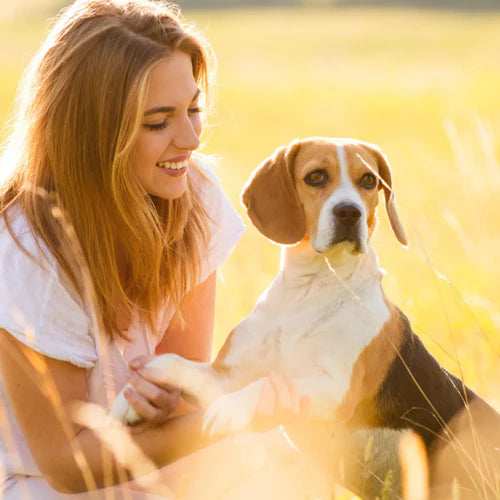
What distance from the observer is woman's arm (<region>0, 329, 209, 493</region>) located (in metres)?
3.06

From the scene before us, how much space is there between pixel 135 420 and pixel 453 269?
427 centimetres

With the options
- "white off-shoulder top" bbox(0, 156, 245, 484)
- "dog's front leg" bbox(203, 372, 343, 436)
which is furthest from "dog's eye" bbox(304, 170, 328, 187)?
"white off-shoulder top" bbox(0, 156, 245, 484)

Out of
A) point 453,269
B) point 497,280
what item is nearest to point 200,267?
point 497,280

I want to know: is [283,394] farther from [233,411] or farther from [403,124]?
[403,124]

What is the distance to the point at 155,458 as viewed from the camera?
10.3ft

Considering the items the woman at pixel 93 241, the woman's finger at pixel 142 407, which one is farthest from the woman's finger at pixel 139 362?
the woman's finger at pixel 142 407

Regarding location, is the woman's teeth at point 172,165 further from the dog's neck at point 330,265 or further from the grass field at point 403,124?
the grass field at point 403,124

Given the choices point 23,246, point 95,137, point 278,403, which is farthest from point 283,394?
point 95,137

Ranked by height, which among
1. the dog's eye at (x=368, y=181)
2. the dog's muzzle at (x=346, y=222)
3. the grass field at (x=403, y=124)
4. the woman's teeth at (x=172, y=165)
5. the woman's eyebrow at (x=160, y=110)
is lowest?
the grass field at (x=403, y=124)

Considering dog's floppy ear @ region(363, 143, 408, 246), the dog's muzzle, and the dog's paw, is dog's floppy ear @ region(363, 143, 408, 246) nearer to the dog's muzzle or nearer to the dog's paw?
the dog's muzzle

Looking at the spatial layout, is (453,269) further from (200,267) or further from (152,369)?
(152,369)

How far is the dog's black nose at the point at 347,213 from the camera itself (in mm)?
3242

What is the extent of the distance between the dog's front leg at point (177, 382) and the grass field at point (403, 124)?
676mm

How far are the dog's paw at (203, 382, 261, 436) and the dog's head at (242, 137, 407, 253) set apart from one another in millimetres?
603
